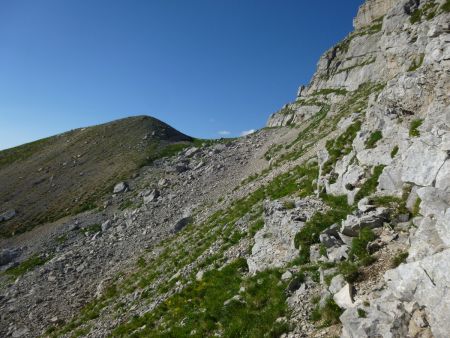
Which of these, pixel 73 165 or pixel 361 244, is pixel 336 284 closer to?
pixel 361 244

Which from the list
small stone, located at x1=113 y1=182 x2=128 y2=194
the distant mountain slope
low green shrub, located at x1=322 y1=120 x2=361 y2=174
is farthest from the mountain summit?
the distant mountain slope

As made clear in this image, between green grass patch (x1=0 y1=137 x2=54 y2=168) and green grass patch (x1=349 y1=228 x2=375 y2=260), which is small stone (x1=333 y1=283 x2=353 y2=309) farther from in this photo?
green grass patch (x1=0 y1=137 x2=54 y2=168)

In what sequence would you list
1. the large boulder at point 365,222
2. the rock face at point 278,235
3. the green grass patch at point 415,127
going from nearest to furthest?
the large boulder at point 365,222 → the rock face at point 278,235 → the green grass patch at point 415,127

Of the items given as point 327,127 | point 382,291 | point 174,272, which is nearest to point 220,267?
point 174,272

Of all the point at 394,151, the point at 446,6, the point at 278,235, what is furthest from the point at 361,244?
the point at 446,6

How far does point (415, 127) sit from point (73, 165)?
6829 cm

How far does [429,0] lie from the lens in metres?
42.8

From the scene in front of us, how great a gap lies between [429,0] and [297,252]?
40.6m

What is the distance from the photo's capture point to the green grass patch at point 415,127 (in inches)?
745

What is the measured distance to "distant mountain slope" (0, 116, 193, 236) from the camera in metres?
56.9

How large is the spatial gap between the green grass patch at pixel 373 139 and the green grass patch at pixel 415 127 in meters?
2.35

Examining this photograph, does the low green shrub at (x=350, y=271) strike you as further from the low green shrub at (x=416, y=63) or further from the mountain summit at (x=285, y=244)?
the low green shrub at (x=416, y=63)

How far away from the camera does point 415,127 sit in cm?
1955

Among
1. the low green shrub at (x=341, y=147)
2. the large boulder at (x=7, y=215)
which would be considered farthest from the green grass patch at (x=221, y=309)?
the large boulder at (x=7, y=215)
